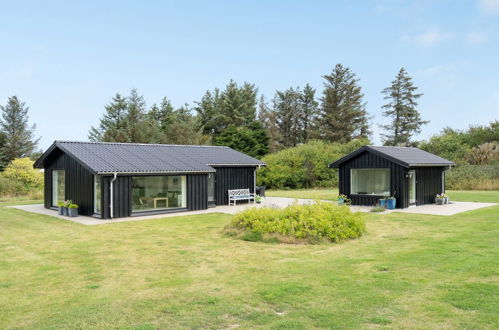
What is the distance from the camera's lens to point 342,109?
43.8 meters

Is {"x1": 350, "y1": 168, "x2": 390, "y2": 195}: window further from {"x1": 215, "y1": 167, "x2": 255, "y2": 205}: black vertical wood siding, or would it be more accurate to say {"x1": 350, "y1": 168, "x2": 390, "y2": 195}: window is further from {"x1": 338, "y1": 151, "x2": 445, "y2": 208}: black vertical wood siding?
{"x1": 215, "y1": 167, "x2": 255, "y2": 205}: black vertical wood siding

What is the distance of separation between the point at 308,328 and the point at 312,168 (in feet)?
85.1

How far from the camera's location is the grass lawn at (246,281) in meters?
4.33

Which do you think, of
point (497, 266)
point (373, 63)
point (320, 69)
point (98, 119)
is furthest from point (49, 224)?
point (320, 69)

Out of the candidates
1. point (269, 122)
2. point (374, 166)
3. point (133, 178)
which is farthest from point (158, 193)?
point (269, 122)

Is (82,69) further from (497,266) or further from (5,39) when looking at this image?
(497,266)

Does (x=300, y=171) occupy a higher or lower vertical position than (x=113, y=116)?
lower

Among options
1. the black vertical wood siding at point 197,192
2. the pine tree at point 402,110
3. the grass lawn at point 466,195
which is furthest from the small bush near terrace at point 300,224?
the pine tree at point 402,110

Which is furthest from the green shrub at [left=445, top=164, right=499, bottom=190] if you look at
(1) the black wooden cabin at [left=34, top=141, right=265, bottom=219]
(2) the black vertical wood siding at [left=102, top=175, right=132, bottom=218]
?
(2) the black vertical wood siding at [left=102, top=175, right=132, bottom=218]

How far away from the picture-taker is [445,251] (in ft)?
24.9

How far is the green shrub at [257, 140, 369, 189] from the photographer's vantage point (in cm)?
2898

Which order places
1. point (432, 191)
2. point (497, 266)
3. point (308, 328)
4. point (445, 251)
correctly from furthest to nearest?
point (432, 191), point (445, 251), point (497, 266), point (308, 328)

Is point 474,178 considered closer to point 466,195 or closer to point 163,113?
point 466,195

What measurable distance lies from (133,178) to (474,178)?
73.7ft
